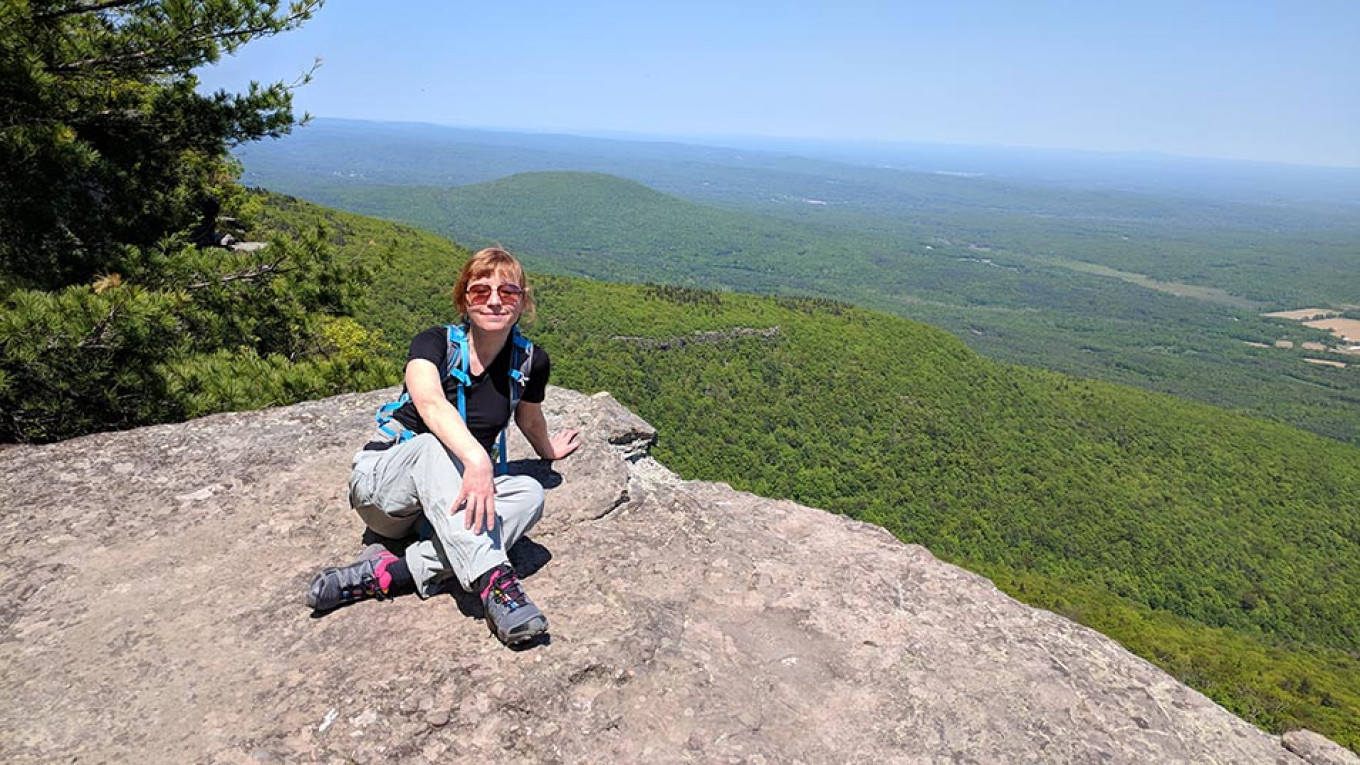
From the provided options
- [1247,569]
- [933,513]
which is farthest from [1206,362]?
[933,513]

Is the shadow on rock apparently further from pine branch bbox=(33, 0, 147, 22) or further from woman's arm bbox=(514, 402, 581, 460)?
pine branch bbox=(33, 0, 147, 22)

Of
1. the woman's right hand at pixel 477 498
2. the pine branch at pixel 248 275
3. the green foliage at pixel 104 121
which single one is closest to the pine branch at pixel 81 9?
the green foliage at pixel 104 121

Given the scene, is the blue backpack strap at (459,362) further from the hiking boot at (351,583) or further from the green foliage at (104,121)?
the green foliage at (104,121)

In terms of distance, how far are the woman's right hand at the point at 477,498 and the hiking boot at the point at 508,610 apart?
257 mm

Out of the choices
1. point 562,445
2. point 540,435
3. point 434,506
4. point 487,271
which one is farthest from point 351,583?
point 487,271

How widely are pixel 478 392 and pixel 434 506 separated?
767mm

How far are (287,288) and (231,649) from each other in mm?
8200

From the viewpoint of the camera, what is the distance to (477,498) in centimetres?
363

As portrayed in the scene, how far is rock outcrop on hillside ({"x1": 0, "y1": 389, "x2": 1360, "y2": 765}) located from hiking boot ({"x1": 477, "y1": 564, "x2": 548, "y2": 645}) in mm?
132

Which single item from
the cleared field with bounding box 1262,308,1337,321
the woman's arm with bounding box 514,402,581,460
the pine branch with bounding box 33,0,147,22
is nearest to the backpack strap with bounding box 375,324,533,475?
the woman's arm with bounding box 514,402,581,460

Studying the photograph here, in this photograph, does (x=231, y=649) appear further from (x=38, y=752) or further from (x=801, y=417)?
(x=801, y=417)

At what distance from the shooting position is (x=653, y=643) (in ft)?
12.4

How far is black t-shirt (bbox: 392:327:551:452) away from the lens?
13.5ft

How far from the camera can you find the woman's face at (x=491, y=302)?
160 inches
